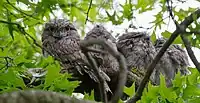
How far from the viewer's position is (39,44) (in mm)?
1184

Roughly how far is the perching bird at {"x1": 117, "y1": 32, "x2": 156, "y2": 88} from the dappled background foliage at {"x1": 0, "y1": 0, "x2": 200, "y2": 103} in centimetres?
39

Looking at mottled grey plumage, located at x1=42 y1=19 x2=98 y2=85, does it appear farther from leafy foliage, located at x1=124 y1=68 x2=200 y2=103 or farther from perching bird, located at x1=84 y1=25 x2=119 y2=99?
leafy foliage, located at x1=124 y1=68 x2=200 y2=103

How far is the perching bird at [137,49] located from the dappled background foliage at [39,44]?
15.4 inches

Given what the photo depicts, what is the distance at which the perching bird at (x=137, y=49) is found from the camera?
6.13ft

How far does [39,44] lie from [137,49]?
0.85 meters

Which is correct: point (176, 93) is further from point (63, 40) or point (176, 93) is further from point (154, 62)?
point (63, 40)

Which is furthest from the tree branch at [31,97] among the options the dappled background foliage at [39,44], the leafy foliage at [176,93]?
the leafy foliage at [176,93]

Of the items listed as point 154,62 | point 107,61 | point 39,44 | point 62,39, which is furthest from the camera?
point 62,39

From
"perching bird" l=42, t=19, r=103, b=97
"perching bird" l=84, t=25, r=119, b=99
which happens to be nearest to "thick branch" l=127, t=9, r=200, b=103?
"perching bird" l=84, t=25, r=119, b=99

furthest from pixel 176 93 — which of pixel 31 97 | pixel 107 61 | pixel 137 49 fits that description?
pixel 137 49

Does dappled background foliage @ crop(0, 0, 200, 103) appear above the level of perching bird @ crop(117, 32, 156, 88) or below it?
above

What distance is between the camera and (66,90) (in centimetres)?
92

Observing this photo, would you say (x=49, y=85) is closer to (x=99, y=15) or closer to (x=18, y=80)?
(x=18, y=80)

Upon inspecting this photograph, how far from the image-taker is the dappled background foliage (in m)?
0.86
